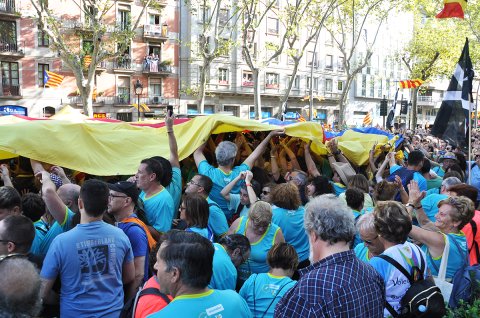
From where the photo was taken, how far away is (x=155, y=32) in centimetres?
3588

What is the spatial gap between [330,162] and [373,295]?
5.16 meters

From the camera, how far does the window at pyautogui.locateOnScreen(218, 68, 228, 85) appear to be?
39.2 metres

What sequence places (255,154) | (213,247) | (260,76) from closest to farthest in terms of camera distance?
(213,247)
(255,154)
(260,76)

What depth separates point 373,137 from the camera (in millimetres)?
8672

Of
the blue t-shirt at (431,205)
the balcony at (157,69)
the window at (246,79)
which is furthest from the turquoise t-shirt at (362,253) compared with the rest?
the window at (246,79)

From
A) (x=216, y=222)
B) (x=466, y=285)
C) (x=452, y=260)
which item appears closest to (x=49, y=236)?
(x=216, y=222)

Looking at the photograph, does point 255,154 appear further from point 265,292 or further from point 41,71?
point 41,71

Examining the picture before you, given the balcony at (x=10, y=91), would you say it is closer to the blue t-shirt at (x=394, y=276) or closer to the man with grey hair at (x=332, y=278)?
the blue t-shirt at (x=394, y=276)

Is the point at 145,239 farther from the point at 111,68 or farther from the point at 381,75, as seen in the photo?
the point at 381,75

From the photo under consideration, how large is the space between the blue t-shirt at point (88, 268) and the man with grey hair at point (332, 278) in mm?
1316

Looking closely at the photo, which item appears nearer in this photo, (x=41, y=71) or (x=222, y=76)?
(x=41, y=71)

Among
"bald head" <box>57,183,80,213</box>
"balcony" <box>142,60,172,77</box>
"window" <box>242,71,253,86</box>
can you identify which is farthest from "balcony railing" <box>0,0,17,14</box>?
"bald head" <box>57,183,80,213</box>

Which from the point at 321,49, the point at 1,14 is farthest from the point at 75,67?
the point at 321,49

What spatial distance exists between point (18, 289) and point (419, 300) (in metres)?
2.16
